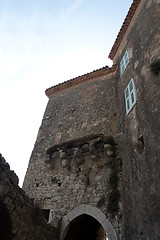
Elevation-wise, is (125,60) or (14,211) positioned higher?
(125,60)

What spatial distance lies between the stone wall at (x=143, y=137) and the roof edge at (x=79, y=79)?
2.85 m

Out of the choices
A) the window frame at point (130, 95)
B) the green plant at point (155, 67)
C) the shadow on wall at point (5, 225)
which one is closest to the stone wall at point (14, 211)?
the shadow on wall at point (5, 225)

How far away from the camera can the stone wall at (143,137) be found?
4574 millimetres

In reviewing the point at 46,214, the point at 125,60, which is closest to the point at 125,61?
the point at 125,60

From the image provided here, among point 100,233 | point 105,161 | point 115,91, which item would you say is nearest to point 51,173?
point 105,161

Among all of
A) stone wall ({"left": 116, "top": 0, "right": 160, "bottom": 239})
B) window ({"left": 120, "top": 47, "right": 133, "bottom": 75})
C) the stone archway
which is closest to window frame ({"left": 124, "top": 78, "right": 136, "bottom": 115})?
stone wall ({"left": 116, "top": 0, "right": 160, "bottom": 239})

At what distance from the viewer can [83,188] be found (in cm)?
689

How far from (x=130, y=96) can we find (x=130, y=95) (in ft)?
0.14

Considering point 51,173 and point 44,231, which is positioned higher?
point 51,173

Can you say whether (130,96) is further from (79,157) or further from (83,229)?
(83,229)

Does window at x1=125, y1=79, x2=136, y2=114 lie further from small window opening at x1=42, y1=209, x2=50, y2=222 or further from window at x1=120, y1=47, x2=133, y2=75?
small window opening at x1=42, y1=209, x2=50, y2=222

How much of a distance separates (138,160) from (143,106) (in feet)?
5.26

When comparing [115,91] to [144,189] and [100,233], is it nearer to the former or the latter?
[144,189]

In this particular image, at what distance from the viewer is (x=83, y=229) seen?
311 inches
